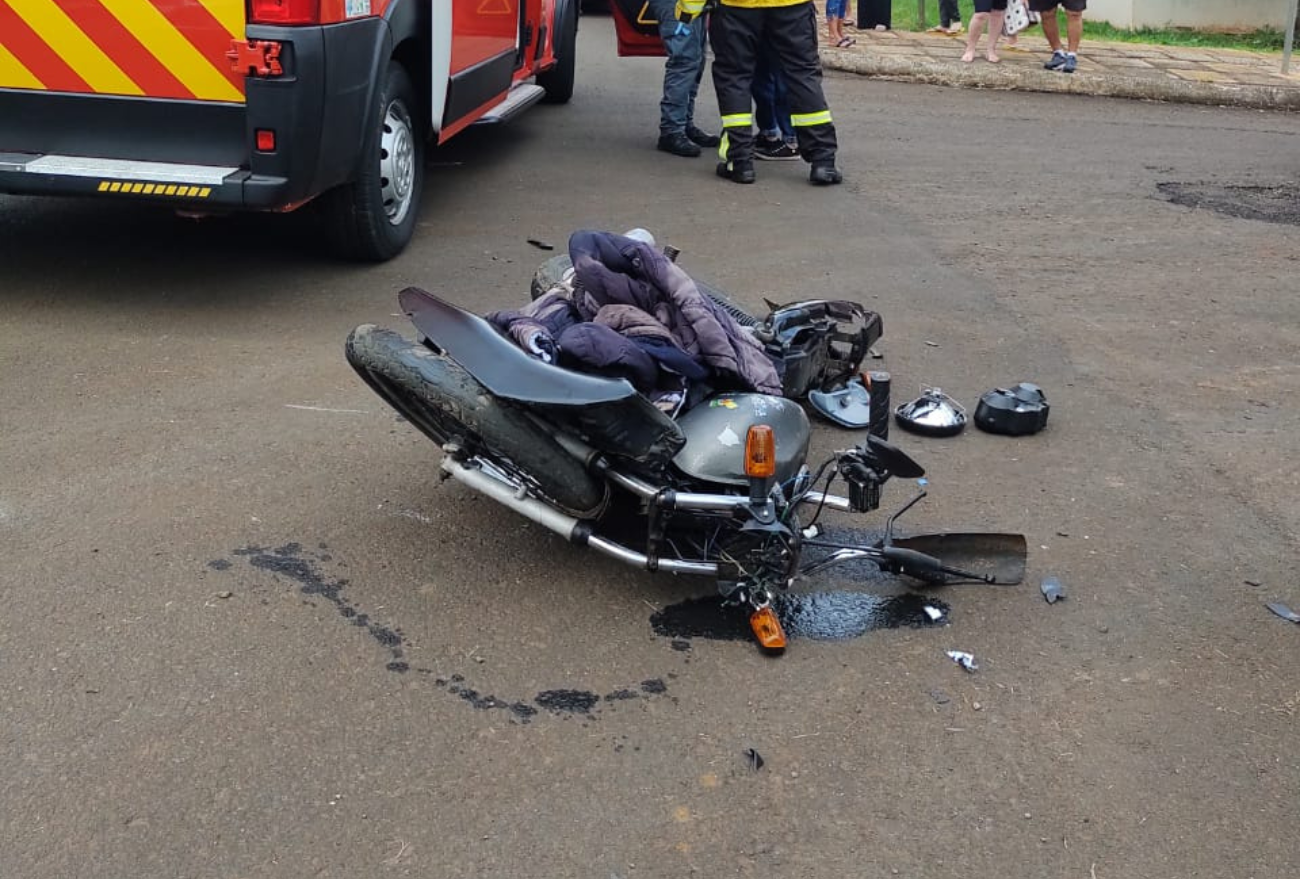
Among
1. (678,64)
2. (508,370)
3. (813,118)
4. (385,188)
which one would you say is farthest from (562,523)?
(678,64)

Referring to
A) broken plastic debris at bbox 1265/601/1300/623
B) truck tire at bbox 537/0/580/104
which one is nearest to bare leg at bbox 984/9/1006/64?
truck tire at bbox 537/0/580/104

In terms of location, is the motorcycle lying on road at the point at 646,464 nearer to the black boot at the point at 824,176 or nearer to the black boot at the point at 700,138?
the black boot at the point at 824,176

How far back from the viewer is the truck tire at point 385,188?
6188mm

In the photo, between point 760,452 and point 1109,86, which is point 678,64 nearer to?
point 1109,86

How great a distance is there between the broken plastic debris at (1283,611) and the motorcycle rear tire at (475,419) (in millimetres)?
1912

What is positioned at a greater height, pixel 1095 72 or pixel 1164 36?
pixel 1164 36

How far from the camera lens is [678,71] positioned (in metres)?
9.30

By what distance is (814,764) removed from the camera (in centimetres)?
314

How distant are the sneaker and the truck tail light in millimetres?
4712

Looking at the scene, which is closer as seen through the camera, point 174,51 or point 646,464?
point 646,464

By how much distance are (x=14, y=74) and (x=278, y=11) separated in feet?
3.80

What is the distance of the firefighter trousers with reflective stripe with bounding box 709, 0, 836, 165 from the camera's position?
846cm

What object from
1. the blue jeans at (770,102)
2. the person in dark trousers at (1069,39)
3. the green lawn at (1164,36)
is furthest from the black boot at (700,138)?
the green lawn at (1164,36)

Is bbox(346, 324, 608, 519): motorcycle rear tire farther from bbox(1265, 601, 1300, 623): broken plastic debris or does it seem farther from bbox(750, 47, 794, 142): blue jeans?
bbox(750, 47, 794, 142): blue jeans
